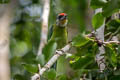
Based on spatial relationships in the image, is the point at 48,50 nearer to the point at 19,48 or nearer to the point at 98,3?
the point at 98,3

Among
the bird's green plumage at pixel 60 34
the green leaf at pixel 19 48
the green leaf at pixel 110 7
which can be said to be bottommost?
the green leaf at pixel 19 48

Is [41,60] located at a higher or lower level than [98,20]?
lower

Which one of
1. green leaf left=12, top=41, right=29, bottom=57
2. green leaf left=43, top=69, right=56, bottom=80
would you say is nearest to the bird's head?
green leaf left=12, top=41, right=29, bottom=57

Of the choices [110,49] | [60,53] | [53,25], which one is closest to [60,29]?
[53,25]

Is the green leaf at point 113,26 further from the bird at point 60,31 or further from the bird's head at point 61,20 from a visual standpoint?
the bird's head at point 61,20

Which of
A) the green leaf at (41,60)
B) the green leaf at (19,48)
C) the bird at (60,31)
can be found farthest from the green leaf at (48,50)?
the green leaf at (19,48)

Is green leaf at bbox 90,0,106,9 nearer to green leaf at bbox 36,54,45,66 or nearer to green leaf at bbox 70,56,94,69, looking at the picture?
green leaf at bbox 70,56,94,69

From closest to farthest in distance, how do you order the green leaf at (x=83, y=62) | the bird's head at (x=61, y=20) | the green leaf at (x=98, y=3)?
1. the green leaf at (x=98, y=3)
2. the green leaf at (x=83, y=62)
3. the bird's head at (x=61, y=20)

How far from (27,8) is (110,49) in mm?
1687

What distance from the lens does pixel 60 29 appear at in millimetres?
2963

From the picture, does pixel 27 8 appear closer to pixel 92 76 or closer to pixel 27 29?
pixel 27 29

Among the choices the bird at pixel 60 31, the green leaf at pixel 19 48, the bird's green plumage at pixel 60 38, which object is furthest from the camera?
the green leaf at pixel 19 48

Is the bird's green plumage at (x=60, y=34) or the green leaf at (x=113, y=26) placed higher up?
the green leaf at (x=113, y=26)

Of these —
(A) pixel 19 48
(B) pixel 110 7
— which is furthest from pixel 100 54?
(A) pixel 19 48
